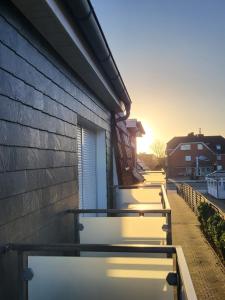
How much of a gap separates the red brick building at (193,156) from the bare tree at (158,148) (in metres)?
9.52

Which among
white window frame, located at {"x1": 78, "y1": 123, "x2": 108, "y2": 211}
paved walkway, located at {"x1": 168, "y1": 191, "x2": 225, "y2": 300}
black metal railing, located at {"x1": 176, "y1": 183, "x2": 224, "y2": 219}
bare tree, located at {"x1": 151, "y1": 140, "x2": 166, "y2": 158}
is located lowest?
paved walkway, located at {"x1": 168, "y1": 191, "x2": 225, "y2": 300}

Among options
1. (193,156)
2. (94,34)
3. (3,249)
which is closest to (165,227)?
(3,249)

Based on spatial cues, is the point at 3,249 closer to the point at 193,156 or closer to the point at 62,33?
the point at 62,33

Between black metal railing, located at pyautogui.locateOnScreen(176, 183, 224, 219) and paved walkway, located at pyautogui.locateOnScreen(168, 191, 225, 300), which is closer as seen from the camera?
paved walkway, located at pyautogui.locateOnScreen(168, 191, 225, 300)

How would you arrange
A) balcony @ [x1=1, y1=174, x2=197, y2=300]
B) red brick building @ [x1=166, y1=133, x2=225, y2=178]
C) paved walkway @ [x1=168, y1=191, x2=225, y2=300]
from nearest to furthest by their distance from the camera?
balcony @ [x1=1, y1=174, x2=197, y2=300] → paved walkway @ [x1=168, y1=191, x2=225, y2=300] → red brick building @ [x1=166, y1=133, x2=225, y2=178]

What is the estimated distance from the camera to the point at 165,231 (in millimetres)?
4102

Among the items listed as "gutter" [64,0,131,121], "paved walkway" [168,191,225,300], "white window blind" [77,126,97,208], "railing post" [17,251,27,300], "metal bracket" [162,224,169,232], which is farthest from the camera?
"paved walkway" [168,191,225,300]

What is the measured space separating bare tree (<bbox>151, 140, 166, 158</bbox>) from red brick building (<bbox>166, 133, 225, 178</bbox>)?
9.52m

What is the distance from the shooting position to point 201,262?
29.7 feet

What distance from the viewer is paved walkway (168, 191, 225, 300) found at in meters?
6.92

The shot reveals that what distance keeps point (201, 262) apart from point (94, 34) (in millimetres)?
6610

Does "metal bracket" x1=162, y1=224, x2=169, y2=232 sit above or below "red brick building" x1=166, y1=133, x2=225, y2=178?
below

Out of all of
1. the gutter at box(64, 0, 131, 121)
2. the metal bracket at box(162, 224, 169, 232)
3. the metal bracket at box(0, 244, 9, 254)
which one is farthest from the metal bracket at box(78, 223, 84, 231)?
the gutter at box(64, 0, 131, 121)

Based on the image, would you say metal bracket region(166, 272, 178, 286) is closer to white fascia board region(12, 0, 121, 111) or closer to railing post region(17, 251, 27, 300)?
railing post region(17, 251, 27, 300)
